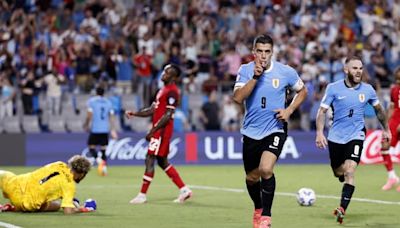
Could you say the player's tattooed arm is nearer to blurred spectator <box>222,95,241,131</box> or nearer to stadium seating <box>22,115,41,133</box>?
stadium seating <box>22,115,41,133</box>

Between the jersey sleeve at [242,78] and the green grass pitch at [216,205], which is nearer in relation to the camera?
the jersey sleeve at [242,78]

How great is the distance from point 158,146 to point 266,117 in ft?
16.5

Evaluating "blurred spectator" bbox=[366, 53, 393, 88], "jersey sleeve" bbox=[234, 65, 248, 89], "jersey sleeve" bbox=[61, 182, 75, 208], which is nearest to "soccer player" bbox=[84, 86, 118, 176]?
"blurred spectator" bbox=[366, 53, 393, 88]

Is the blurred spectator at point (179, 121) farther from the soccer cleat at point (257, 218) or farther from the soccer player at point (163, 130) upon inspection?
the soccer cleat at point (257, 218)

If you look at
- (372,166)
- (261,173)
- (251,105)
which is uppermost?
(251,105)

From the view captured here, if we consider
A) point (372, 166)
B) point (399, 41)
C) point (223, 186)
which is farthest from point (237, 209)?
point (399, 41)

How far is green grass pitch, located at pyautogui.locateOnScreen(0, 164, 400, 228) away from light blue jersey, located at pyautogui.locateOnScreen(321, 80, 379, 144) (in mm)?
1218

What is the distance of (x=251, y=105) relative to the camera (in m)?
13.0

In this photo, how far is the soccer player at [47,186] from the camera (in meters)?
14.7

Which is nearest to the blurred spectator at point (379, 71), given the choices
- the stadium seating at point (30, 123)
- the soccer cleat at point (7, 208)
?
the stadium seating at point (30, 123)

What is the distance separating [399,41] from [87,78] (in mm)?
10476

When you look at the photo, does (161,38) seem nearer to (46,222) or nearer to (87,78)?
(87,78)

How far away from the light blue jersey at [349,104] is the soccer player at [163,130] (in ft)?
11.3

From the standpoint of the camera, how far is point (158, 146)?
17.7 metres
